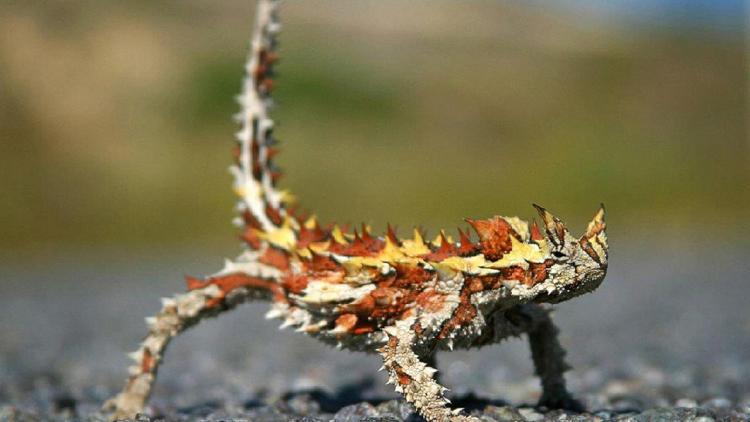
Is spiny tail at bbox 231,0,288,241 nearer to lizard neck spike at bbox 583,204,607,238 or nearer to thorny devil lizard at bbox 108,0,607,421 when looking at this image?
thorny devil lizard at bbox 108,0,607,421

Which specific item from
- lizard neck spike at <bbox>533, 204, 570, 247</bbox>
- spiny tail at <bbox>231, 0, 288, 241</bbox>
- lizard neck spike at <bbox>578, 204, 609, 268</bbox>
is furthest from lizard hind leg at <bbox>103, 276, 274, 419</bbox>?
lizard neck spike at <bbox>578, 204, 609, 268</bbox>

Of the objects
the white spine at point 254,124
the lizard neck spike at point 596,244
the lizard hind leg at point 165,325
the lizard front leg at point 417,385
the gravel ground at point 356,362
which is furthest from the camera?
the white spine at point 254,124

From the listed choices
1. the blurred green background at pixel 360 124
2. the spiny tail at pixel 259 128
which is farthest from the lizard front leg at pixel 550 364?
the blurred green background at pixel 360 124

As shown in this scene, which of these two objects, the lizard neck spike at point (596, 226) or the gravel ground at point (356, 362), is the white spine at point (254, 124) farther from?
the lizard neck spike at point (596, 226)

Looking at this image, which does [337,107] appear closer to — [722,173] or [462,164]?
[462,164]

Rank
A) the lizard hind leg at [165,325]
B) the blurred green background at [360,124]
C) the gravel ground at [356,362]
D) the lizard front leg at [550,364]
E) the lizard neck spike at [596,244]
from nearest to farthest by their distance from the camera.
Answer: the lizard neck spike at [596,244]
the lizard front leg at [550,364]
the lizard hind leg at [165,325]
the gravel ground at [356,362]
the blurred green background at [360,124]

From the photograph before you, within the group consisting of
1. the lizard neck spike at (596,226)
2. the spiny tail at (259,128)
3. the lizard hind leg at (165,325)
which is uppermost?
the spiny tail at (259,128)
